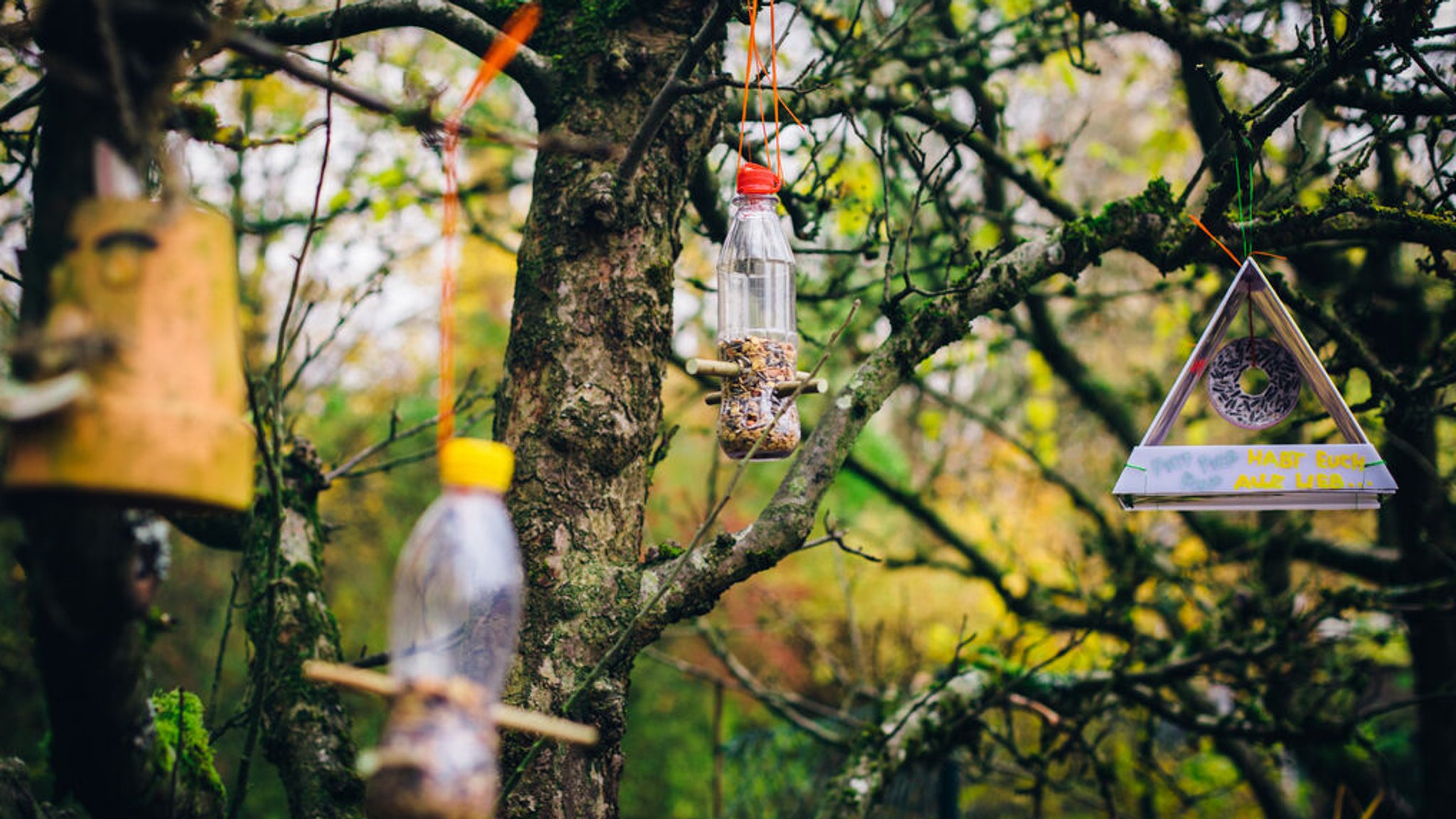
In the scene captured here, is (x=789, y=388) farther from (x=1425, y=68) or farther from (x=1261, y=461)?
(x=1425, y=68)

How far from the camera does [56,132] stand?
1290 millimetres

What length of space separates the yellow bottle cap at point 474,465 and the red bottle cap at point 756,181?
128cm

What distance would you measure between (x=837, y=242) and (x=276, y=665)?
13.1 feet

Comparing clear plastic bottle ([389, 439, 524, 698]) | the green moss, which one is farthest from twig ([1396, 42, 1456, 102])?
the green moss

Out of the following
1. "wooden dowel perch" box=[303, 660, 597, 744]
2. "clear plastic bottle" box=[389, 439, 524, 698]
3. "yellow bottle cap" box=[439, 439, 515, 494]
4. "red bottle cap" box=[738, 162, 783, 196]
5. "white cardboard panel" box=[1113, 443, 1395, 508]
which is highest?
"red bottle cap" box=[738, 162, 783, 196]

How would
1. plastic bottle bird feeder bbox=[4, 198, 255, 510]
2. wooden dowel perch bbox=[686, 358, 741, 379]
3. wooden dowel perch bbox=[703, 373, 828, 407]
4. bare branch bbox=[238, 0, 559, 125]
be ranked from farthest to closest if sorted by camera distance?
1. wooden dowel perch bbox=[703, 373, 828, 407]
2. wooden dowel perch bbox=[686, 358, 741, 379]
3. bare branch bbox=[238, 0, 559, 125]
4. plastic bottle bird feeder bbox=[4, 198, 255, 510]

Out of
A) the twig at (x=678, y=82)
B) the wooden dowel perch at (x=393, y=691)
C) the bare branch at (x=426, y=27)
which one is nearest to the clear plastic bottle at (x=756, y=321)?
the twig at (x=678, y=82)

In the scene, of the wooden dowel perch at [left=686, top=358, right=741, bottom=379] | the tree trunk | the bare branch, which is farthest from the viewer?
the wooden dowel perch at [left=686, top=358, right=741, bottom=379]

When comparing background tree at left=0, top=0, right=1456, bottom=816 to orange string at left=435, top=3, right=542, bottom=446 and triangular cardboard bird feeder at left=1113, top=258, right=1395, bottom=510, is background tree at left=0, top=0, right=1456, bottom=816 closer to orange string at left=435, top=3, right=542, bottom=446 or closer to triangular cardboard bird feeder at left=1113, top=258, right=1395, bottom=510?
orange string at left=435, top=3, right=542, bottom=446

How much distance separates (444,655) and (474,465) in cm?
48

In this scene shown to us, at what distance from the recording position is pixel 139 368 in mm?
1208

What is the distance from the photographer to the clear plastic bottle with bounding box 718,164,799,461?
259 centimetres

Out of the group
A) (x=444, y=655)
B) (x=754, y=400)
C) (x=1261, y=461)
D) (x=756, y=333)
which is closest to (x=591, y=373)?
(x=754, y=400)

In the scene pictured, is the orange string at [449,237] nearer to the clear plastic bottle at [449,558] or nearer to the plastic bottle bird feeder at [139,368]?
the clear plastic bottle at [449,558]
